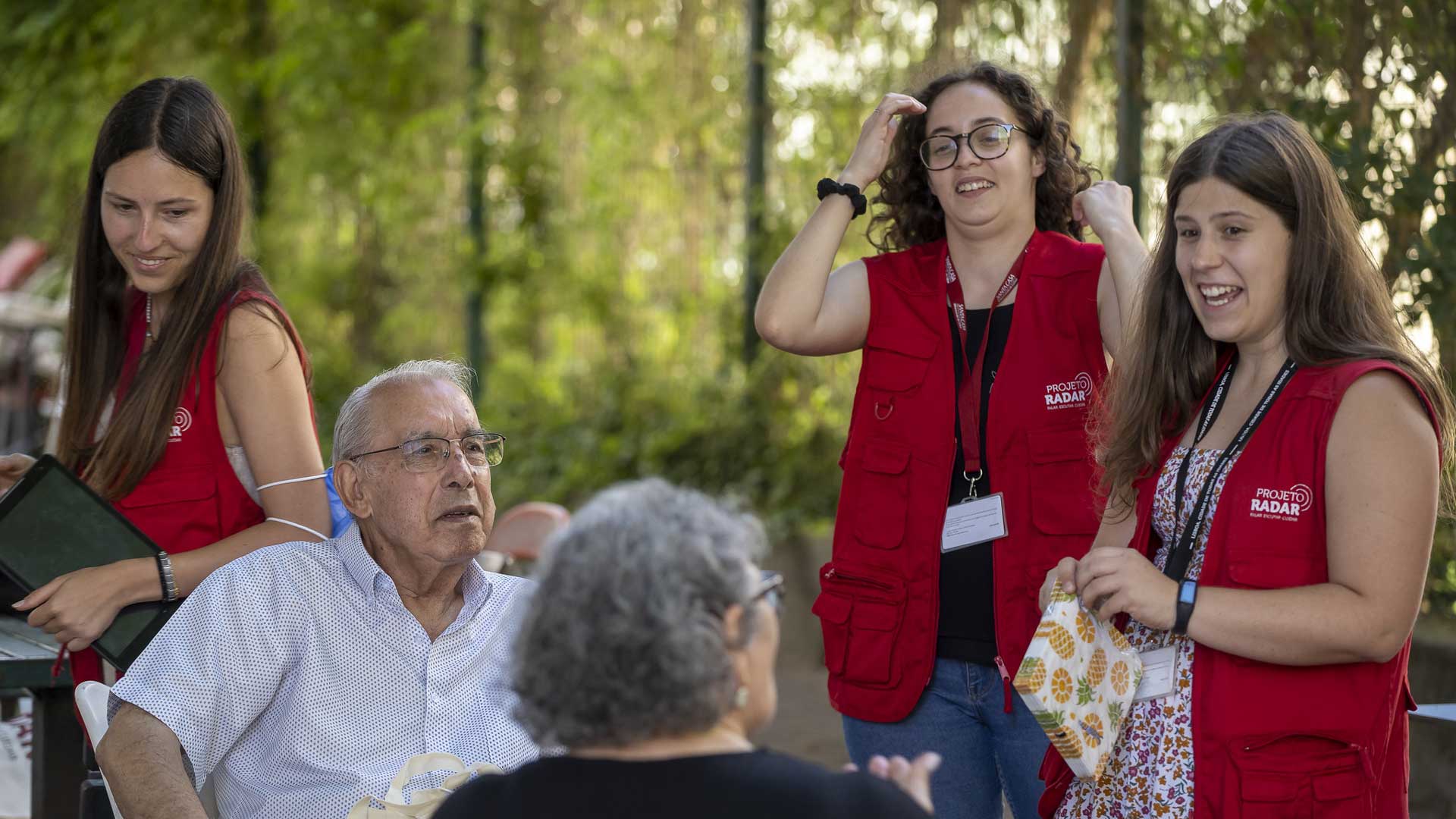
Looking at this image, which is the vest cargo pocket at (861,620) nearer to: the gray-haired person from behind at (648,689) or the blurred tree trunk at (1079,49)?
the gray-haired person from behind at (648,689)

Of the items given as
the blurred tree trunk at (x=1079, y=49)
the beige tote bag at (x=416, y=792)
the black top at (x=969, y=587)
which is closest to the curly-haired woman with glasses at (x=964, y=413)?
the black top at (x=969, y=587)

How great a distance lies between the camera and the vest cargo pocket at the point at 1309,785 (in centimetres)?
210

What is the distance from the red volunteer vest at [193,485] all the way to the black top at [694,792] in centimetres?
146

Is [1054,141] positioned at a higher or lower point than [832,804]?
higher

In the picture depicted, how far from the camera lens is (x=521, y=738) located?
2.63m

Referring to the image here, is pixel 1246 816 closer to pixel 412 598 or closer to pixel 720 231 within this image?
pixel 412 598

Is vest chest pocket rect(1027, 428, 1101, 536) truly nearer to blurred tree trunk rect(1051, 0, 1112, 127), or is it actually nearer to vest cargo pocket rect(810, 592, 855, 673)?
vest cargo pocket rect(810, 592, 855, 673)

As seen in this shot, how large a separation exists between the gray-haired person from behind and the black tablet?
1.35 meters

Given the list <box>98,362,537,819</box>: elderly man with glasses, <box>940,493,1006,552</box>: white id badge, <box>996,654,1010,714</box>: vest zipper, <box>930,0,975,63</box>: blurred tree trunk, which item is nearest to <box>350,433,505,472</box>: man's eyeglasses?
<box>98,362,537,819</box>: elderly man with glasses

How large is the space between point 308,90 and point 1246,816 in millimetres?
9126

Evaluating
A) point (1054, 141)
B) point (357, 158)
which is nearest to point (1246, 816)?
point (1054, 141)

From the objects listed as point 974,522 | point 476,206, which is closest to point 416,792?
point 974,522

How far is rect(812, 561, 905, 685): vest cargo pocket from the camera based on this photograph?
2.71m

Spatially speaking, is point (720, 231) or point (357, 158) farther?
point (357, 158)
